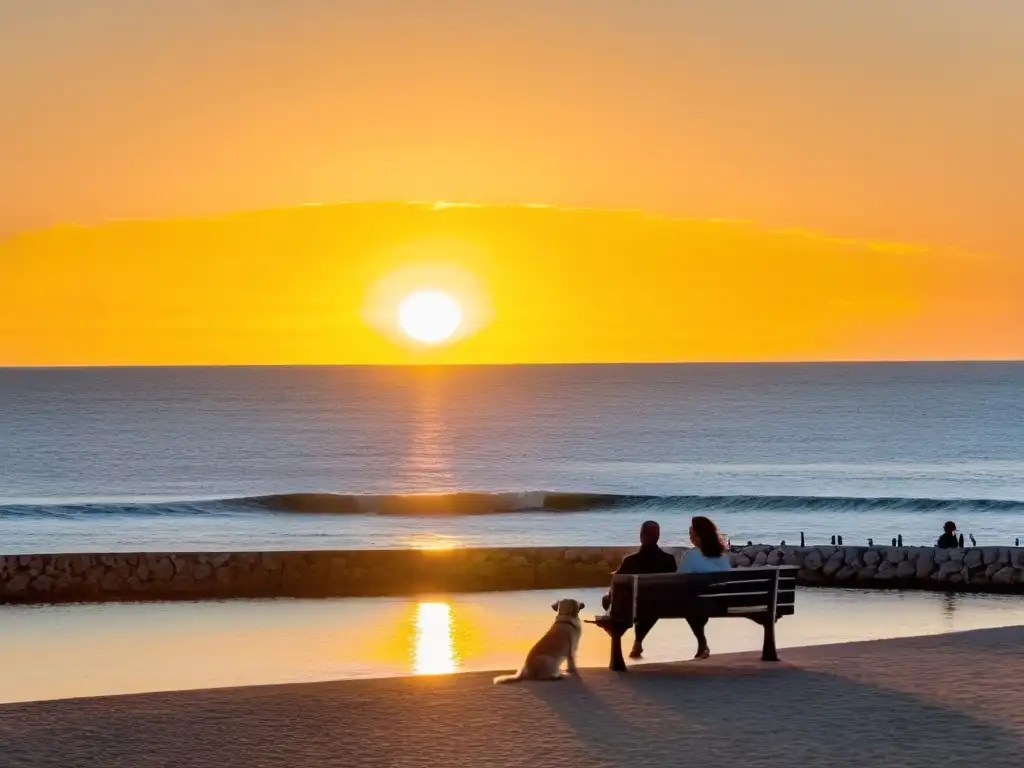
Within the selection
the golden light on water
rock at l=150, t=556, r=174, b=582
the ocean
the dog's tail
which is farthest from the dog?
the ocean

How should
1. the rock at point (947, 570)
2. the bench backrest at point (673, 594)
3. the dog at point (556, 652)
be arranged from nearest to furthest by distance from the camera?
the dog at point (556, 652)
the bench backrest at point (673, 594)
the rock at point (947, 570)

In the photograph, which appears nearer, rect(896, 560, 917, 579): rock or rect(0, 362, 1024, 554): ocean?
rect(896, 560, 917, 579): rock

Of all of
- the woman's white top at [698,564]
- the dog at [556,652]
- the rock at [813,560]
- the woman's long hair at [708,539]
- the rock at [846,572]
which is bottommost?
the dog at [556,652]

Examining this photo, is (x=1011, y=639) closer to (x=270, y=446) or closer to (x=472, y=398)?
(x=270, y=446)

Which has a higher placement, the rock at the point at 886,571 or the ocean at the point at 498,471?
the ocean at the point at 498,471

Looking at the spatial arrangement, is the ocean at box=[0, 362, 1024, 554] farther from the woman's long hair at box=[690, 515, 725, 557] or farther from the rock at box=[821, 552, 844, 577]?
the woman's long hair at box=[690, 515, 725, 557]

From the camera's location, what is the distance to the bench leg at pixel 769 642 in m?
13.5

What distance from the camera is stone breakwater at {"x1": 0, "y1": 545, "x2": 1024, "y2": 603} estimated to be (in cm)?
2647

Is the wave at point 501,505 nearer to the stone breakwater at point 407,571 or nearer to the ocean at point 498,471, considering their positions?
the ocean at point 498,471

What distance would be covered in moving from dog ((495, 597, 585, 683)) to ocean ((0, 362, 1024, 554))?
27.6m

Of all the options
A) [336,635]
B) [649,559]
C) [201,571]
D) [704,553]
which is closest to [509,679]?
[649,559]

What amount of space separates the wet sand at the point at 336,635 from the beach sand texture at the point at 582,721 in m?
3.47

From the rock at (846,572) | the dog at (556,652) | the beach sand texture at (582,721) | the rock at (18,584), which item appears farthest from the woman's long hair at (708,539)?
the rock at (18,584)

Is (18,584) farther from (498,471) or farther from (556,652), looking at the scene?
(498,471)
